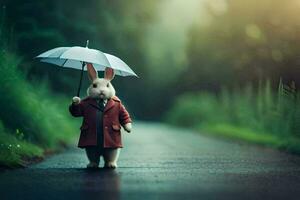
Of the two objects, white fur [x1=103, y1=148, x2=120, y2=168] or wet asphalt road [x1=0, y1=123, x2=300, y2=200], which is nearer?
wet asphalt road [x1=0, y1=123, x2=300, y2=200]

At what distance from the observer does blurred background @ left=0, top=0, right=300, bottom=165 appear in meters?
16.0

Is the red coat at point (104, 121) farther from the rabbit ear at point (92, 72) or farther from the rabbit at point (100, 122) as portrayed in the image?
the rabbit ear at point (92, 72)

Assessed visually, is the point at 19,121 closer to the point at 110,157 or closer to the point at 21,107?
the point at 21,107

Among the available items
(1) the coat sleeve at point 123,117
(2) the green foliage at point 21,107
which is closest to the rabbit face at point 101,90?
(1) the coat sleeve at point 123,117

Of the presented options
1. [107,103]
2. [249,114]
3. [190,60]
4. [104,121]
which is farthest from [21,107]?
[190,60]

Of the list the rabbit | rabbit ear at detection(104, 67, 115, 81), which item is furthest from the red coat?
rabbit ear at detection(104, 67, 115, 81)

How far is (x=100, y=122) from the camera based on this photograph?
12.5 metres

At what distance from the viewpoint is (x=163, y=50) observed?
161ft

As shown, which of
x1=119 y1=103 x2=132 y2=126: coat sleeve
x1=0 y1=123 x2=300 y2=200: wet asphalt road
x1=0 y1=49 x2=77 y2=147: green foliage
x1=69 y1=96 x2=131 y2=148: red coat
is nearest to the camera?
x1=0 y1=123 x2=300 y2=200: wet asphalt road

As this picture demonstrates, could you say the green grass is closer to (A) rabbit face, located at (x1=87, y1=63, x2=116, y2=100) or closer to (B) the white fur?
(B) the white fur

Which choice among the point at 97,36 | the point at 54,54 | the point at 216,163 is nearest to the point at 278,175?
the point at 216,163

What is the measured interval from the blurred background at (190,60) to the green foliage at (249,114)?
0.04m

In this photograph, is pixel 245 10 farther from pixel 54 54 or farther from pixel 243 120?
pixel 54 54

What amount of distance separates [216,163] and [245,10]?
11.0m
